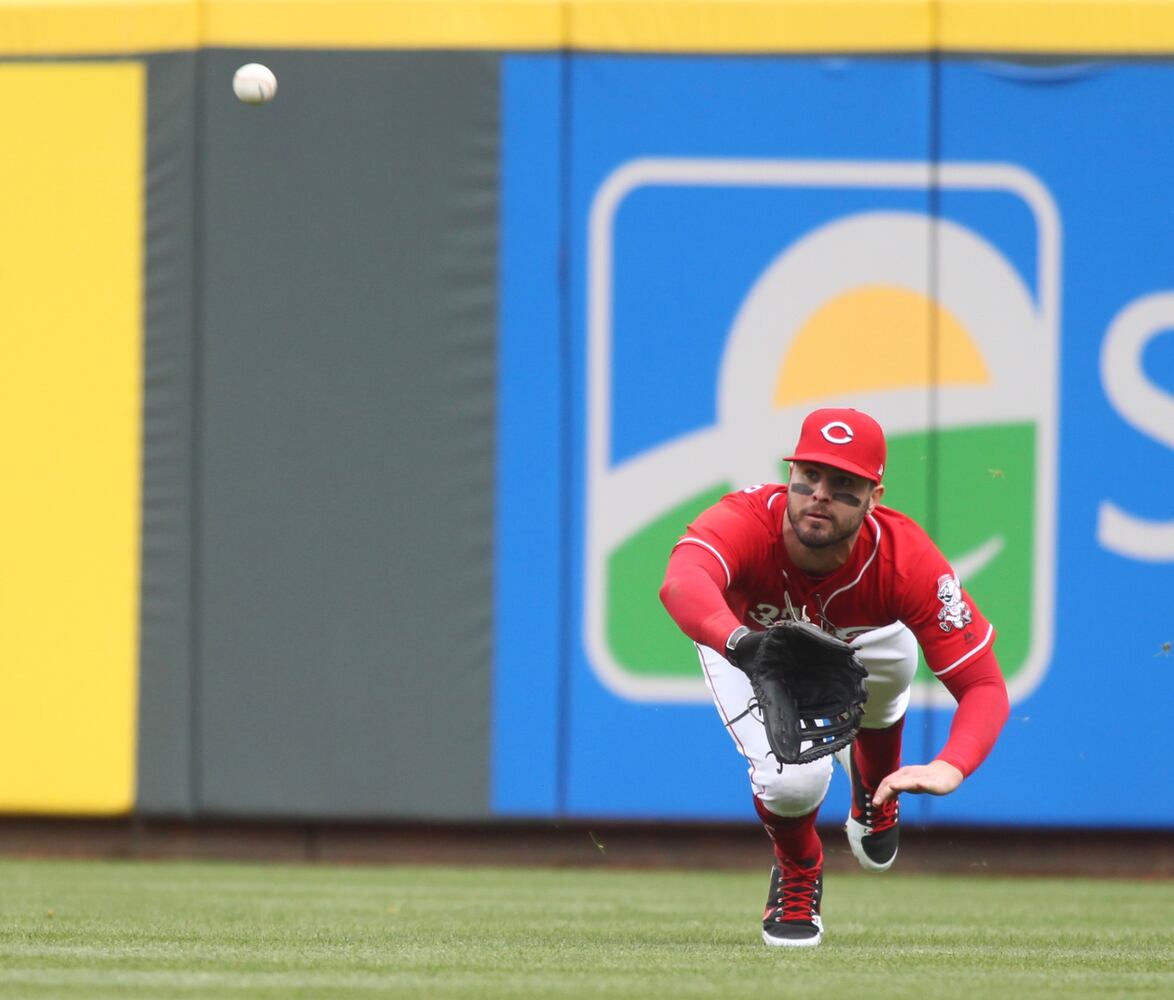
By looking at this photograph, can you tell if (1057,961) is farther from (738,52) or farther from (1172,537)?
(738,52)

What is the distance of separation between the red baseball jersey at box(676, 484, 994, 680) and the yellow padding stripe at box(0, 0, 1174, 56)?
12.5ft

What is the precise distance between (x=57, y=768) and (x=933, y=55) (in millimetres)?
4872

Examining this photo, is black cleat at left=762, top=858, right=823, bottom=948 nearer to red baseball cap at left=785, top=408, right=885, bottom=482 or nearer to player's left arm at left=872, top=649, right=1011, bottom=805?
player's left arm at left=872, top=649, right=1011, bottom=805

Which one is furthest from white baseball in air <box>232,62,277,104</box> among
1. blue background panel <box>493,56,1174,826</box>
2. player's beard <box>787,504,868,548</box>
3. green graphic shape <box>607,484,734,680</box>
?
player's beard <box>787,504,868,548</box>

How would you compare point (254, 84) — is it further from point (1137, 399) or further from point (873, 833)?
point (873, 833)

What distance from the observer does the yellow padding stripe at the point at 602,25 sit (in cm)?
843

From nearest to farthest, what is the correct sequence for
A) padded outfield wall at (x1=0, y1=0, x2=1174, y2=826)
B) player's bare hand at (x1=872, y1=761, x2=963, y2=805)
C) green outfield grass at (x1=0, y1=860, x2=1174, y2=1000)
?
green outfield grass at (x1=0, y1=860, x2=1174, y2=1000)
player's bare hand at (x1=872, y1=761, x2=963, y2=805)
padded outfield wall at (x1=0, y1=0, x2=1174, y2=826)

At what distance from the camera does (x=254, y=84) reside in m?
8.30

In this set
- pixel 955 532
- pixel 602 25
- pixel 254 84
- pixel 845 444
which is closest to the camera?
pixel 845 444

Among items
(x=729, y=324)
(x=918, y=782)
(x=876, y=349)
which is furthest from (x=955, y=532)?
(x=918, y=782)

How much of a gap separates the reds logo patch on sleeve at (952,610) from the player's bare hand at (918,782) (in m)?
0.65

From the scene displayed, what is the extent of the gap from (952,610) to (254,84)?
4560 mm

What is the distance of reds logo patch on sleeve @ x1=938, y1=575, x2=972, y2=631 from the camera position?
4934 mm

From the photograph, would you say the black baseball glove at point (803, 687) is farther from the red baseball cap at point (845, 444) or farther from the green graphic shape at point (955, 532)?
the green graphic shape at point (955, 532)
